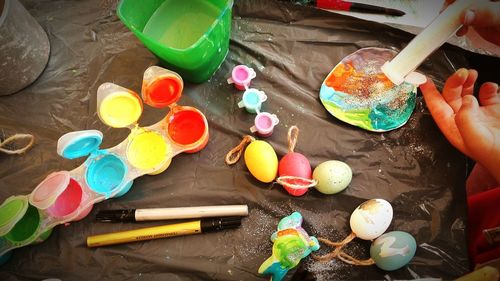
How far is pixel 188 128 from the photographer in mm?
815

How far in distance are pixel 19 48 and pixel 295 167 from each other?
0.67 meters

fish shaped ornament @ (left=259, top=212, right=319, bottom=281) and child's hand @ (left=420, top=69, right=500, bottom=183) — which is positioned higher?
child's hand @ (left=420, top=69, right=500, bottom=183)

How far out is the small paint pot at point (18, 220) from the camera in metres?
0.71

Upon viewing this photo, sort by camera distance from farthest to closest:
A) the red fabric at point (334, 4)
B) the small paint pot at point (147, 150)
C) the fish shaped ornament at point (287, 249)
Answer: the red fabric at point (334, 4)
the small paint pot at point (147, 150)
the fish shaped ornament at point (287, 249)

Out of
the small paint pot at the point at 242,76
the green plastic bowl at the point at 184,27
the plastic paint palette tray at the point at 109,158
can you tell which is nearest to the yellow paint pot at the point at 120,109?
the plastic paint palette tray at the point at 109,158

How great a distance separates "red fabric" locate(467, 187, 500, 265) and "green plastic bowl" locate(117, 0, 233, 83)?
24.2 inches

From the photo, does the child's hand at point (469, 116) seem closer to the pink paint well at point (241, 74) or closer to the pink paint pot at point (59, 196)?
the pink paint well at point (241, 74)

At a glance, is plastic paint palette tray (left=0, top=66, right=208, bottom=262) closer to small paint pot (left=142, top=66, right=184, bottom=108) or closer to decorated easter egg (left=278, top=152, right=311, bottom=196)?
small paint pot (left=142, top=66, right=184, bottom=108)

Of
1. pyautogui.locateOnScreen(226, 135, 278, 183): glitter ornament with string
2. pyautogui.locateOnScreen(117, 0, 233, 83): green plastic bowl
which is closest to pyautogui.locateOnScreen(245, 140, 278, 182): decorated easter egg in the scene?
pyautogui.locateOnScreen(226, 135, 278, 183): glitter ornament with string

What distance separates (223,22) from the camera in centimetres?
81

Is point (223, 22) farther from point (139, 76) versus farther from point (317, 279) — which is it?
point (317, 279)

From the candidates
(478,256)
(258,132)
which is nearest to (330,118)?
(258,132)

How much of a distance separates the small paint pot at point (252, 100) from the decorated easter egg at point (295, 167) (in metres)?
0.13

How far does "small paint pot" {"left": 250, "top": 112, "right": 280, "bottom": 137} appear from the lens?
31.9 inches
